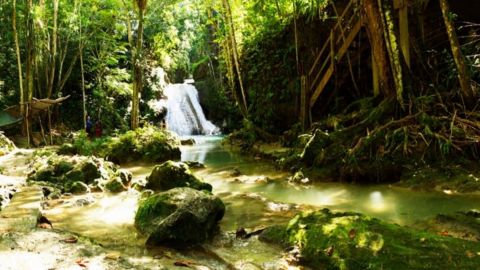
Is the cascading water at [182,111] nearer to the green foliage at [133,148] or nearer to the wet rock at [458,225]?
the green foliage at [133,148]

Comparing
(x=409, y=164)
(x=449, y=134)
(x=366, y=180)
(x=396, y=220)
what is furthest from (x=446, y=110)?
(x=396, y=220)

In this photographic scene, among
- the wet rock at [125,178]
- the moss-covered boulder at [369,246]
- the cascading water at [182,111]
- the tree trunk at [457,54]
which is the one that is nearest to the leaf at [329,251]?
the moss-covered boulder at [369,246]

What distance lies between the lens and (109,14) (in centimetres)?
1894

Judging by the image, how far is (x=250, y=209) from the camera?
705cm

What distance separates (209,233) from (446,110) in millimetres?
6122

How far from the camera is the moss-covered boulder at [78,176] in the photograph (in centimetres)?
852

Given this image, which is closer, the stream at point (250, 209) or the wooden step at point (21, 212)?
the stream at point (250, 209)

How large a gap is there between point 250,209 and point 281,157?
16.2 ft

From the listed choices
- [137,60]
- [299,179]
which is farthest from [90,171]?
[137,60]

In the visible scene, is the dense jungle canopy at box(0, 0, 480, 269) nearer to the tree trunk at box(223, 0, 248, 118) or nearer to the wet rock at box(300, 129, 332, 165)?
the wet rock at box(300, 129, 332, 165)

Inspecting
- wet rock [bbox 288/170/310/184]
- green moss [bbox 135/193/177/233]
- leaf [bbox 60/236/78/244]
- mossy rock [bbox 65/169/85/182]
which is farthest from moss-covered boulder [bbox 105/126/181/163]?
leaf [bbox 60/236/78/244]

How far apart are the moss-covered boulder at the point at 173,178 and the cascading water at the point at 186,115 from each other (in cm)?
1860

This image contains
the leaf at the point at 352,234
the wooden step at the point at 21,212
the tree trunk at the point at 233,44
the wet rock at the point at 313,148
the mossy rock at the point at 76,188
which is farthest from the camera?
the tree trunk at the point at 233,44

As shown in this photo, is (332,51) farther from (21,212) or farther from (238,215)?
(21,212)
